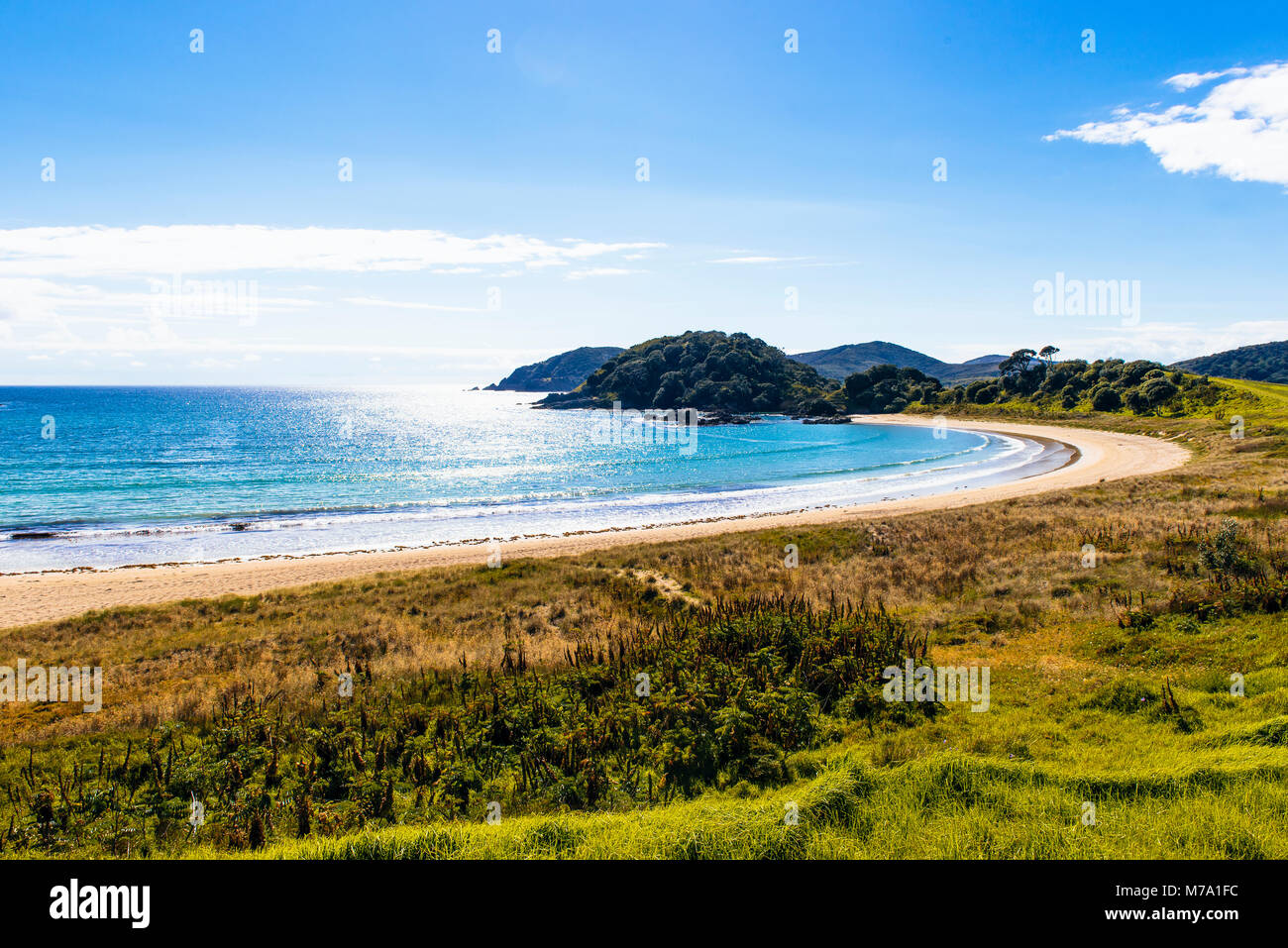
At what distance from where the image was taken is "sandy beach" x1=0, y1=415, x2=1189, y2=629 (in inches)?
1035

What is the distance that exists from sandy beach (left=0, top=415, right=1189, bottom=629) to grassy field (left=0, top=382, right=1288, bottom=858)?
265 inches

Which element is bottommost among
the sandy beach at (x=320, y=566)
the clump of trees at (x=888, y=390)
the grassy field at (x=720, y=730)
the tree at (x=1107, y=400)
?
the sandy beach at (x=320, y=566)

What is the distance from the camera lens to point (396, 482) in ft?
213

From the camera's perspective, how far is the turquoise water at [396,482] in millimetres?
40531

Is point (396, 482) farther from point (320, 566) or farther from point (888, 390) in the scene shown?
point (888, 390)

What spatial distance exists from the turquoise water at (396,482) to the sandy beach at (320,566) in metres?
3.51

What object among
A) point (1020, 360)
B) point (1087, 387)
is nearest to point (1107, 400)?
point (1087, 387)

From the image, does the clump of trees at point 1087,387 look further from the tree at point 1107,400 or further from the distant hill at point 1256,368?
the distant hill at point 1256,368

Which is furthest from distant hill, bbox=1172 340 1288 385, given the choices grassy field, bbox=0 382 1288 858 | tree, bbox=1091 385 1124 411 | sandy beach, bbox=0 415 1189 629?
grassy field, bbox=0 382 1288 858

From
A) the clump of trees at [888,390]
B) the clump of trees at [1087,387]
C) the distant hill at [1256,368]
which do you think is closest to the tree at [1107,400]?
the clump of trees at [1087,387]

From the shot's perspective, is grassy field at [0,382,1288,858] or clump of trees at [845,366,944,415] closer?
grassy field at [0,382,1288,858]

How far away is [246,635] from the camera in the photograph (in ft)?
61.9

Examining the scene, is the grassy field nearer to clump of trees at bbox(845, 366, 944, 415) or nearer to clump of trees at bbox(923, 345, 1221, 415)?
clump of trees at bbox(923, 345, 1221, 415)

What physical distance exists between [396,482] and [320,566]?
114 ft
